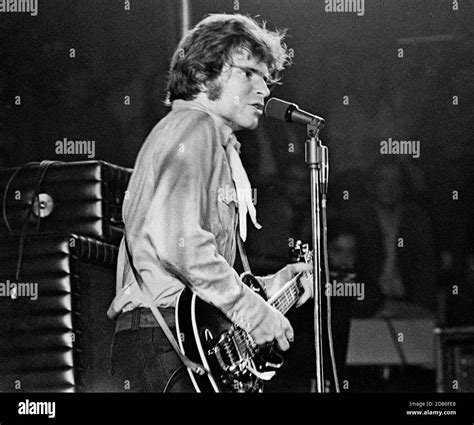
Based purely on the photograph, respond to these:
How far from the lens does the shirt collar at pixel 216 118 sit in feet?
9.23

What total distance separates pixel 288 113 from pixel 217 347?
2.39 feet

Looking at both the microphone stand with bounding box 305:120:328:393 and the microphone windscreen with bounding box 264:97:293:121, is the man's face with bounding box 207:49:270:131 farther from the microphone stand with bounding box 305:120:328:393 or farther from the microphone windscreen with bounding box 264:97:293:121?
the microphone stand with bounding box 305:120:328:393

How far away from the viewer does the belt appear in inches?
102

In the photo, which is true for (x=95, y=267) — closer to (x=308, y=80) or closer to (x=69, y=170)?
(x=69, y=170)

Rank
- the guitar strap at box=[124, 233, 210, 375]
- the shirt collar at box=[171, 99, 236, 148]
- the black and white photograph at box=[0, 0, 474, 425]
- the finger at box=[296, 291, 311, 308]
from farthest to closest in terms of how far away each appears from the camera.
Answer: the finger at box=[296, 291, 311, 308] → the shirt collar at box=[171, 99, 236, 148] → the black and white photograph at box=[0, 0, 474, 425] → the guitar strap at box=[124, 233, 210, 375]

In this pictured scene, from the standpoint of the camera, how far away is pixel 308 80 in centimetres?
312

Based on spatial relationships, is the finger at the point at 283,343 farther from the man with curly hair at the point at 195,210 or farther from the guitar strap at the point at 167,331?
the guitar strap at the point at 167,331

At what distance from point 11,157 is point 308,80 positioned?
96cm

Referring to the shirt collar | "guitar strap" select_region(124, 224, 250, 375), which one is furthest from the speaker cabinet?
the shirt collar

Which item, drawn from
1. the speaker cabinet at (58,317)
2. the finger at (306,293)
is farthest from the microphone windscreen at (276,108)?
the speaker cabinet at (58,317)

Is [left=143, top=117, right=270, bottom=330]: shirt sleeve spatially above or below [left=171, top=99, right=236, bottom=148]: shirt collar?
below

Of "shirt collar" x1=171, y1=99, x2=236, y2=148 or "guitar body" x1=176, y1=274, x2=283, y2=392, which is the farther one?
"shirt collar" x1=171, y1=99, x2=236, y2=148

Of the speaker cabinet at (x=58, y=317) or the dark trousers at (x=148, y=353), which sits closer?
the dark trousers at (x=148, y=353)

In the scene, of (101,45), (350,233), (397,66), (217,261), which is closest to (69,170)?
(101,45)
